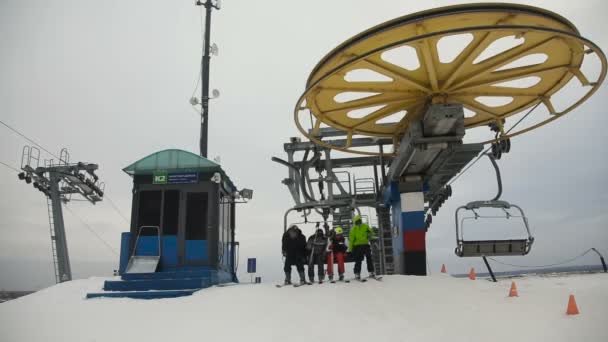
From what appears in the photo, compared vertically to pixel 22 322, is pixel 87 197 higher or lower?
higher

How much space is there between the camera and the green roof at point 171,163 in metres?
13.1

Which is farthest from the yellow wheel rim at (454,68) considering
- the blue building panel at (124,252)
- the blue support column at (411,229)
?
the blue building panel at (124,252)

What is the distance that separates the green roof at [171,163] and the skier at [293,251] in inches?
140

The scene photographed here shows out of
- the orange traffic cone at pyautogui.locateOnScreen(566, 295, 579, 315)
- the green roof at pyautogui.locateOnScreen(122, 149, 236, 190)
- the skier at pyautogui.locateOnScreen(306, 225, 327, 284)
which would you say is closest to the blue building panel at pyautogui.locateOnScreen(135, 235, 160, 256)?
the green roof at pyautogui.locateOnScreen(122, 149, 236, 190)

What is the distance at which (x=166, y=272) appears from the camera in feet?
40.0

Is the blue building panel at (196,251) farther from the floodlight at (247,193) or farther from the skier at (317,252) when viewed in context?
the skier at (317,252)

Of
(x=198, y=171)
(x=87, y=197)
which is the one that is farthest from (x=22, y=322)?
(x=87, y=197)

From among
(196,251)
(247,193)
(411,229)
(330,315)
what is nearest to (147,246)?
(196,251)

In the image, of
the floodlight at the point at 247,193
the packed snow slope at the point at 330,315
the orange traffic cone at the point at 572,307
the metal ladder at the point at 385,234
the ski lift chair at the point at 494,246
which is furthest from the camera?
the metal ladder at the point at 385,234

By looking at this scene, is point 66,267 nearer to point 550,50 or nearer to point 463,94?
point 463,94

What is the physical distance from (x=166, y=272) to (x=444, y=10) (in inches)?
400

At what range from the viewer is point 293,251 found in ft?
36.5

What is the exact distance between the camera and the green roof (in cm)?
1309

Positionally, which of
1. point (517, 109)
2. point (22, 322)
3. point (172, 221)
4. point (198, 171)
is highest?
point (517, 109)
